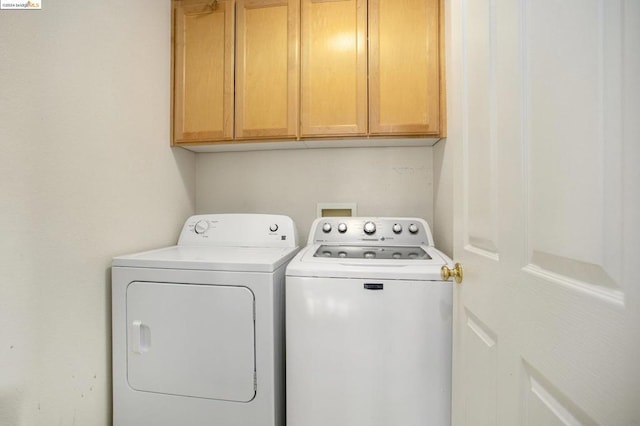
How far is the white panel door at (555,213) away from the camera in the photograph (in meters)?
0.34

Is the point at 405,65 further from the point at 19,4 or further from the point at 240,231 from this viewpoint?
the point at 19,4

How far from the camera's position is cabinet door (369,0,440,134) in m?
1.36

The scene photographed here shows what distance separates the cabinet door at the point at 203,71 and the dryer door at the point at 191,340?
3.07 feet

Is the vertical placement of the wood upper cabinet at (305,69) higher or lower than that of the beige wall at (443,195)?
higher

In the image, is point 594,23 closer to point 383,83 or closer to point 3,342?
point 383,83

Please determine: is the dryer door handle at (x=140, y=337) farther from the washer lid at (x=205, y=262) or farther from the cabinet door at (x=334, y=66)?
the cabinet door at (x=334, y=66)

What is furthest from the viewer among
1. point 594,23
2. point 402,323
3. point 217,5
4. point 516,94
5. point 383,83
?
point 217,5

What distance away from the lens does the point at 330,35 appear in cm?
142

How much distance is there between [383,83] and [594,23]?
1105 millimetres

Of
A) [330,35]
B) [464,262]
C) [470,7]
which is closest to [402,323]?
[464,262]

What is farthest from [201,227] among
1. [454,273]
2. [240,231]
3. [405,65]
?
[405,65]

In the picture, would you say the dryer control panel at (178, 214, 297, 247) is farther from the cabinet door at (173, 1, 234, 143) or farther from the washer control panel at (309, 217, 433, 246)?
the cabinet door at (173, 1, 234, 143)

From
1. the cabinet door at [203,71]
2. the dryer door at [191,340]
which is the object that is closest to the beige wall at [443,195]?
the dryer door at [191,340]

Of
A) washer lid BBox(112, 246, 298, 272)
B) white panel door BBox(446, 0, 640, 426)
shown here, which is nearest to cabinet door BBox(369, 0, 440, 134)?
white panel door BBox(446, 0, 640, 426)
